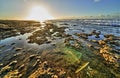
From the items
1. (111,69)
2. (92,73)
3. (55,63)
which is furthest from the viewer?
(55,63)

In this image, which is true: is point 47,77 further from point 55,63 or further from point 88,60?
point 88,60

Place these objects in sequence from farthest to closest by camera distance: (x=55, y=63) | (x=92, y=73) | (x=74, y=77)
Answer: (x=55, y=63) → (x=92, y=73) → (x=74, y=77)

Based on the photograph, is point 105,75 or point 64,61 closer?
point 105,75

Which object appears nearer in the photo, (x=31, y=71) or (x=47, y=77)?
(x=47, y=77)

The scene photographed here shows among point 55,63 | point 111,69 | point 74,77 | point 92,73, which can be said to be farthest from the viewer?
point 55,63

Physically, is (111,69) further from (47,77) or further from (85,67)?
(47,77)

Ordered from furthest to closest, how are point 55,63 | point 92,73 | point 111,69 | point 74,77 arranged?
point 55,63, point 111,69, point 92,73, point 74,77

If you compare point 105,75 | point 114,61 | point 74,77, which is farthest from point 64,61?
point 114,61

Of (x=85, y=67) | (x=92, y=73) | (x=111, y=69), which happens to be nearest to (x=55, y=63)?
(x=85, y=67)
